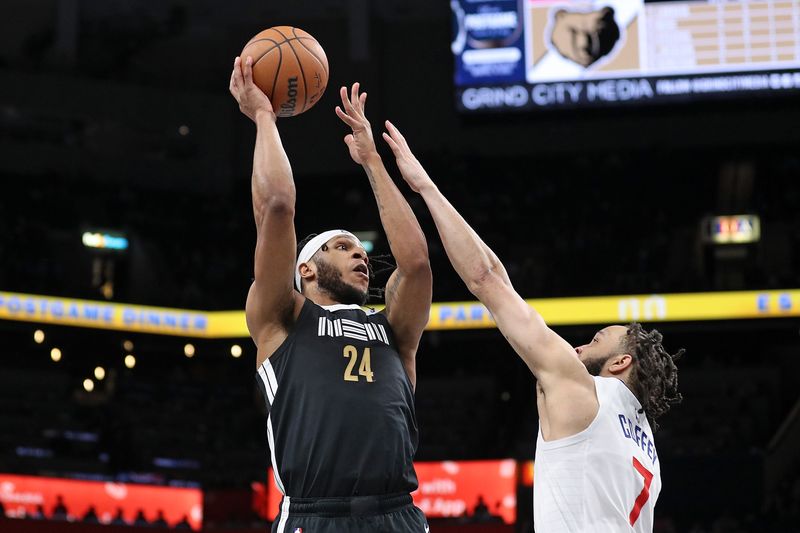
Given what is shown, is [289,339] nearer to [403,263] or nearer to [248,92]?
[403,263]

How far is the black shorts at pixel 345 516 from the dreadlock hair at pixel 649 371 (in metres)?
1.01

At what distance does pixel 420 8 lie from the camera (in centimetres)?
2253

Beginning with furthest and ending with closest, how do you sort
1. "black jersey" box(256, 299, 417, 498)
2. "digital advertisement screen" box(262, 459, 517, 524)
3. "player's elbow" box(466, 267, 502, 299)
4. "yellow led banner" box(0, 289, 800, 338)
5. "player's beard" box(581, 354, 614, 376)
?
"yellow led banner" box(0, 289, 800, 338), "digital advertisement screen" box(262, 459, 517, 524), "player's beard" box(581, 354, 614, 376), "player's elbow" box(466, 267, 502, 299), "black jersey" box(256, 299, 417, 498)

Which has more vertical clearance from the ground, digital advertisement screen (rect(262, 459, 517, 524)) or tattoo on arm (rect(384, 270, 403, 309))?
tattoo on arm (rect(384, 270, 403, 309))

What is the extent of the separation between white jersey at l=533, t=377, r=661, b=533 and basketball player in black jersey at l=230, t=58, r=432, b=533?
1.73ft

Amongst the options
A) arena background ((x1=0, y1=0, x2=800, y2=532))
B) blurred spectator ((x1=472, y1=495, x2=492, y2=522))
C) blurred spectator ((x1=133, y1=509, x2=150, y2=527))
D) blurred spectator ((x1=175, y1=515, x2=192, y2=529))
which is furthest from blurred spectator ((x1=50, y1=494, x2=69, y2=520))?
blurred spectator ((x1=472, y1=495, x2=492, y2=522))

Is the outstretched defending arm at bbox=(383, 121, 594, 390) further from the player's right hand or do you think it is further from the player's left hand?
the player's right hand

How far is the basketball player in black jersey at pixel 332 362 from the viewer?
149 inches

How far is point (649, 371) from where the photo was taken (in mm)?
3977

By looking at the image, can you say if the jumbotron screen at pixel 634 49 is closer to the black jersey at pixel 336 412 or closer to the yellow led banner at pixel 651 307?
the yellow led banner at pixel 651 307

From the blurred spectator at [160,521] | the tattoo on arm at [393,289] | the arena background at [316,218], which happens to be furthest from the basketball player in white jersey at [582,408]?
the arena background at [316,218]

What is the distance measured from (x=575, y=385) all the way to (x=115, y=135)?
20972mm

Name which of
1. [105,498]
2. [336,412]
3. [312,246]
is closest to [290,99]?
[312,246]

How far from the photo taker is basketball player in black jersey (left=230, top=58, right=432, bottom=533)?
12.5ft
